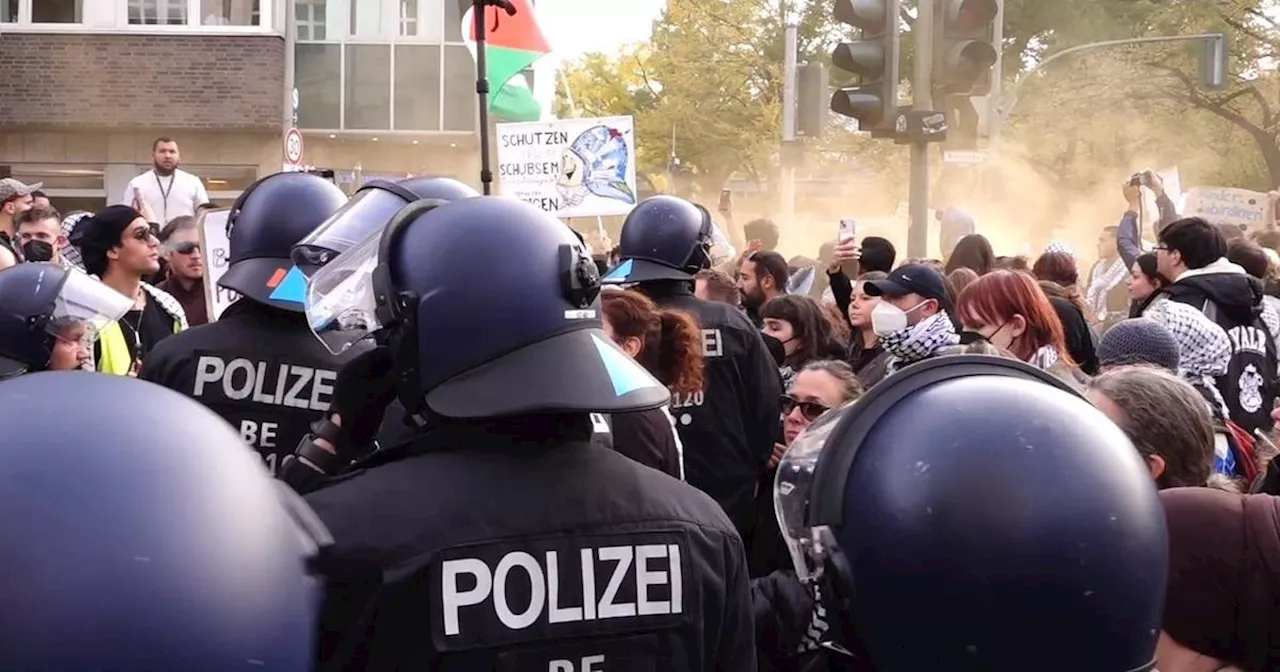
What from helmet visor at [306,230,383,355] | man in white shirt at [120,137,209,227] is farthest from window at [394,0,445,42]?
helmet visor at [306,230,383,355]

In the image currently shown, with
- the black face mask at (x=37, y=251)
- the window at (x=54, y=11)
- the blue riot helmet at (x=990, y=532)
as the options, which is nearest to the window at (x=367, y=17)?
the window at (x=54, y=11)

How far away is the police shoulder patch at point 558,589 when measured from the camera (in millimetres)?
2273

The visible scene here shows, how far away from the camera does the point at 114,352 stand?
16.4 ft

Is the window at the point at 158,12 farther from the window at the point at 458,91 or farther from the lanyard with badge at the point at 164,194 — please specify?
the lanyard with badge at the point at 164,194

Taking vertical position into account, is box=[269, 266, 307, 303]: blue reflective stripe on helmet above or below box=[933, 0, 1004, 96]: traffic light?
below

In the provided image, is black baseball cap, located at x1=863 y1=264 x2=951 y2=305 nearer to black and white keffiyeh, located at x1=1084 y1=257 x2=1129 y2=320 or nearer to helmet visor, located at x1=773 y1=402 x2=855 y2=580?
helmet visor, located at x1=773 y1=402 x2=855 y2=580

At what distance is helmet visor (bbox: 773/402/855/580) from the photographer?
2070 mm

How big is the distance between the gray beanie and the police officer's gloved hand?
110 inches

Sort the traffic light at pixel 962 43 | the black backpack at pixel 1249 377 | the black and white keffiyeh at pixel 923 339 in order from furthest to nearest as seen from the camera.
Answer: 1. the traffic light at pixel 962 43
2. the black backpack at pixel 1249 377
3. the black and white keffiyeh at pixel 923 339

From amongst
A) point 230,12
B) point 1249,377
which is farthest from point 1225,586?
point 230,12

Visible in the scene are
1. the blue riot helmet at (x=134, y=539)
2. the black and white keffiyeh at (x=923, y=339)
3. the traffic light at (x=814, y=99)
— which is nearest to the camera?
→ the blue riot helmet at (x=134, y=539)

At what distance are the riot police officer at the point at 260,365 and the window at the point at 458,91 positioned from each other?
20.3 m

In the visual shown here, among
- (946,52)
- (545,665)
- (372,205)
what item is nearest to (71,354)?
(372,205)

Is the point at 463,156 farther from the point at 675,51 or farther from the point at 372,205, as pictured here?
the point at 372,205
